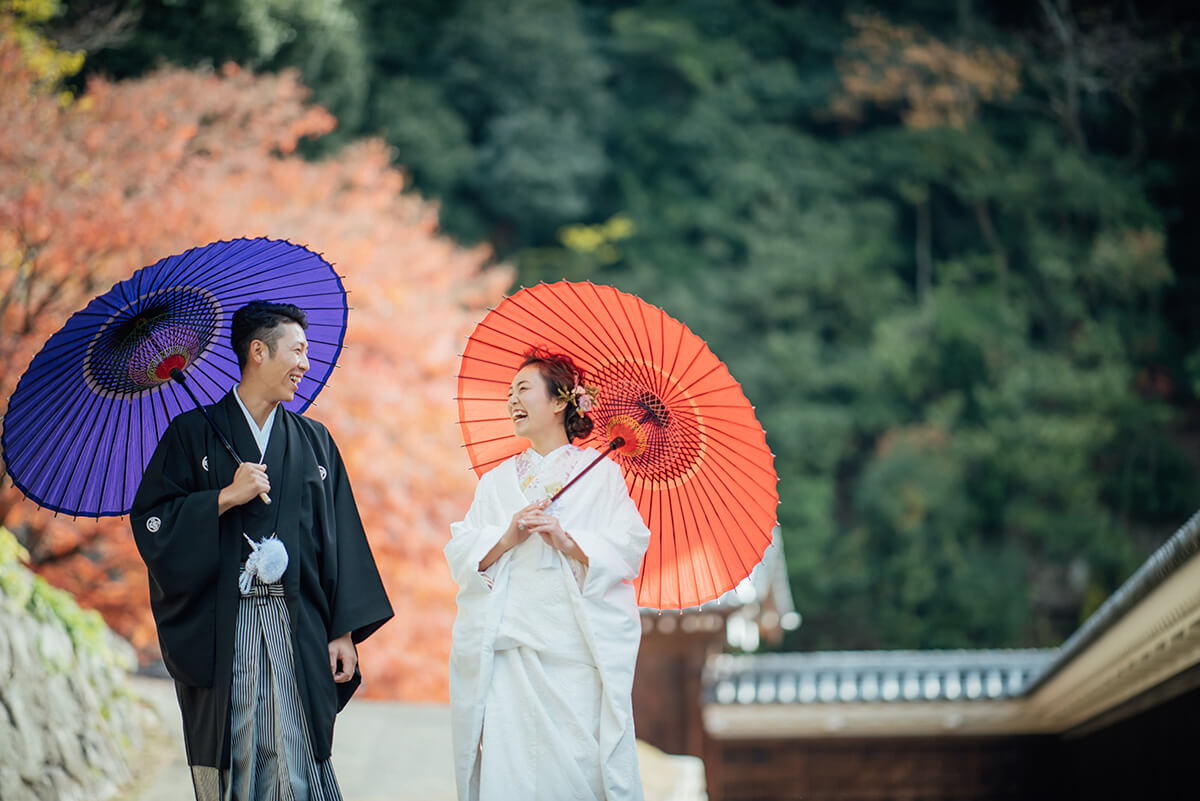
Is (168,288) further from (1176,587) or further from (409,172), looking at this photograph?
(409,172)

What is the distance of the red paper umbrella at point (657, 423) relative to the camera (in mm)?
3133

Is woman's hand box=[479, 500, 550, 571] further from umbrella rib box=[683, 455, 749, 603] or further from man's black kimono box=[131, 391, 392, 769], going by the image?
umbrella rib box=[683, 455, 749, 603]

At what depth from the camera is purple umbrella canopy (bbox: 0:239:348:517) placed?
2967 millimetres

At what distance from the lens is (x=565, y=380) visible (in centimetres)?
324

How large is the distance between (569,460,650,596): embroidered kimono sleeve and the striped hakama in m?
0.78

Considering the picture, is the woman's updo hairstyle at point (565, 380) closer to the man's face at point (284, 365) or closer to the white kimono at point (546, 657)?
the white kimono at point (546, 657)

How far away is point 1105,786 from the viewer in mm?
6777

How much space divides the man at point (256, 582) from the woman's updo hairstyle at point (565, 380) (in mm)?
643

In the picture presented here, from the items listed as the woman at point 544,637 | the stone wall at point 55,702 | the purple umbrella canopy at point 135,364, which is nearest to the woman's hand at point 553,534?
the woman at point 544,637

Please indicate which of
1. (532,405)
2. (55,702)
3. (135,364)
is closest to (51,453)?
(135,364)

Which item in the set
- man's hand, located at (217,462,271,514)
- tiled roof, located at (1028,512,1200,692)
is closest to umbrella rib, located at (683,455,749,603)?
man's hand, located at (217,462,271,514)

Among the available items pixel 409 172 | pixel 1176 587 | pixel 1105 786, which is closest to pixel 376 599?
pixel 1176 587

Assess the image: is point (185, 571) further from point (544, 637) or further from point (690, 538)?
point (690, 538)

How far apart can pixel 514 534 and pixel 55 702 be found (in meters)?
2.51
